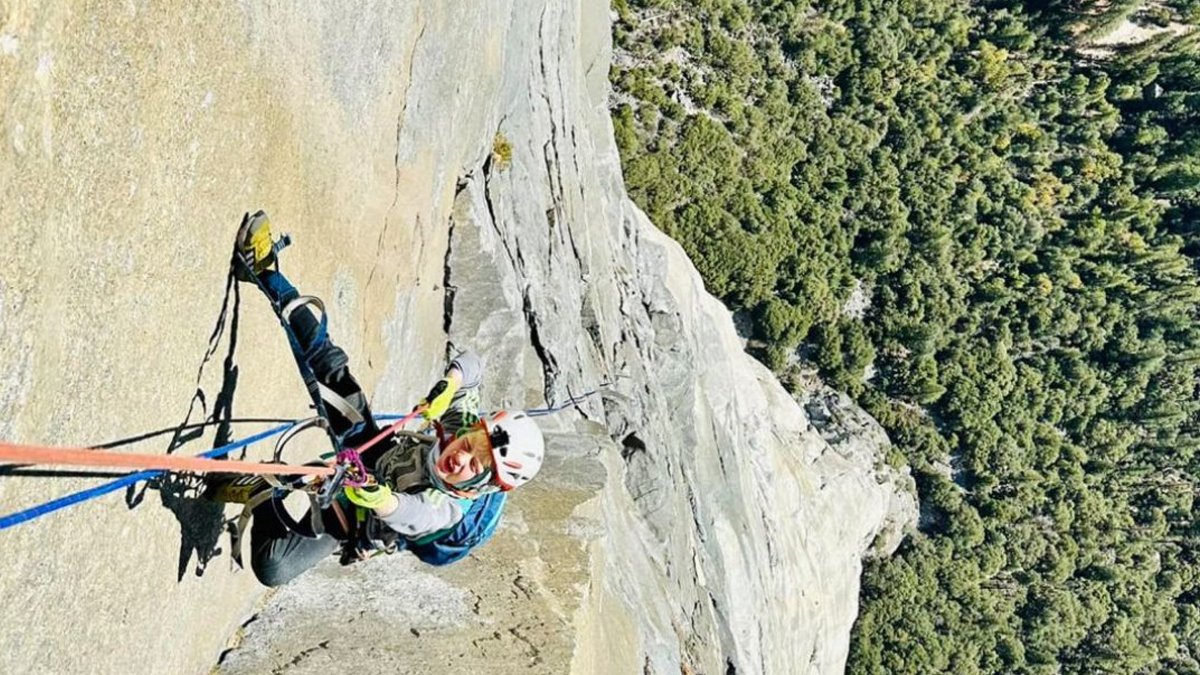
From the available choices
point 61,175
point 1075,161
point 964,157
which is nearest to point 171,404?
point 61,175

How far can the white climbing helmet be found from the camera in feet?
19.8

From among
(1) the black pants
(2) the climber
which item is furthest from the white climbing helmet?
(1) the black pants

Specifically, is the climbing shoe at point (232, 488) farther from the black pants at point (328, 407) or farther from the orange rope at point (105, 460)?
the orange rope at point (105, 460)

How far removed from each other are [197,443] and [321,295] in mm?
2129

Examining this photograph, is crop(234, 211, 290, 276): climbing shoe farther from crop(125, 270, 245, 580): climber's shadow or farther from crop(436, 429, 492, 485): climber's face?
crop(436, 429, 492, 485): climber's face

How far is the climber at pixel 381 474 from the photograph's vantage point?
6.07m

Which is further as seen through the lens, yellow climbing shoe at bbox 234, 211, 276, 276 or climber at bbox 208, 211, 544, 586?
yellow climbing shoe at bbox 234, 211, 276, 276

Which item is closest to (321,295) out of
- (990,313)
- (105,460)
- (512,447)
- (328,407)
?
(328,407)

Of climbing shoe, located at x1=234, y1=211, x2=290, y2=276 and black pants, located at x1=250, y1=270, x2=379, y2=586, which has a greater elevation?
climbing shoe, located at x1=234, y1=211, x2=290, y2=276

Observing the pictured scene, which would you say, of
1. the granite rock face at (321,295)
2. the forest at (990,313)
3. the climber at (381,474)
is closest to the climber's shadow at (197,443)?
the granite rock face at (321,295)

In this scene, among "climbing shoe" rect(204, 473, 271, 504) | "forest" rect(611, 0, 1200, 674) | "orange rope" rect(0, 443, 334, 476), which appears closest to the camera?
"orange rope" rect(0, 443, 334, 476)

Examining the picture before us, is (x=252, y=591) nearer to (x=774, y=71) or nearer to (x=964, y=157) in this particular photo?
(x=774, y=71)

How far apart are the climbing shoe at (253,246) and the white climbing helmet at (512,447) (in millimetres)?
1950

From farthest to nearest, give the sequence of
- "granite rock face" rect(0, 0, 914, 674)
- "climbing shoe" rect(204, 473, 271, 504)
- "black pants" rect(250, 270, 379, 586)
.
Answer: "climbing shoe" rect(204, 473, 271, 504)
"black pants" rect(250, 270, 379, 586)
"granite rock face" rect(0, 0, 914, 674)
